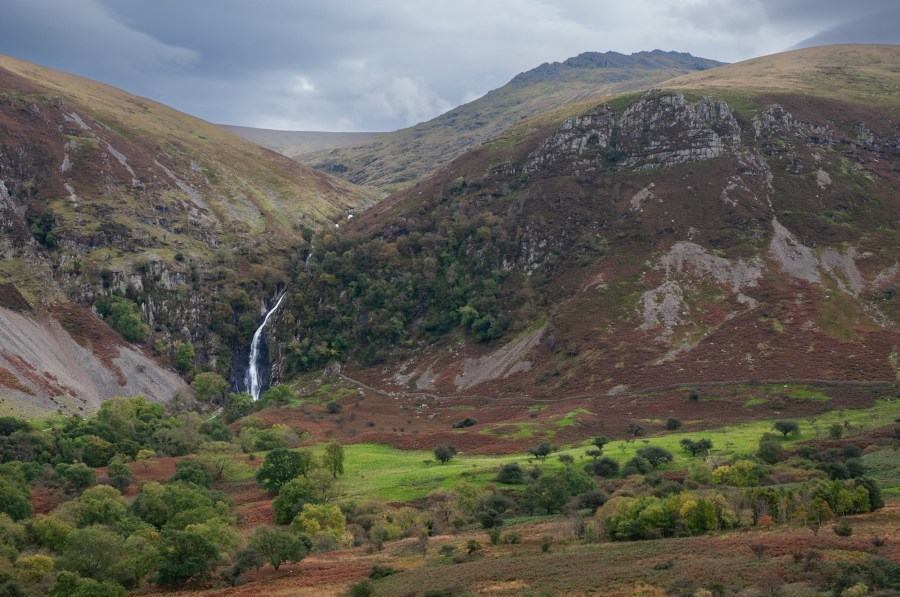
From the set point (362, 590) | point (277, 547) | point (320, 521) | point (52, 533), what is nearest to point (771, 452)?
point (320, 521)

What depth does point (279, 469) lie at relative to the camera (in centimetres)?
8512

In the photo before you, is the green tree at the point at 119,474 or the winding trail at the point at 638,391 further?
the winding trail at the point at 638,391

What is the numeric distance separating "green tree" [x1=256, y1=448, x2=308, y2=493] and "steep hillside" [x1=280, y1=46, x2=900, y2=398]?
49468 millimetres

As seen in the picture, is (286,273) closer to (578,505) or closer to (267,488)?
(267,488)

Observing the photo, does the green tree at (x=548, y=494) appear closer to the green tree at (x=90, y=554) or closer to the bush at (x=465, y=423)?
the green tree at (x=90, y=554)

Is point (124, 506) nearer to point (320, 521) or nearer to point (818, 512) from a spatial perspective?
point (320, 521)

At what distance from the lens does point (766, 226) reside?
143 meters

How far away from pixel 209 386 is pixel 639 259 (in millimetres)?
84392

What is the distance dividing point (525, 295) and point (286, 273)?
64337mm

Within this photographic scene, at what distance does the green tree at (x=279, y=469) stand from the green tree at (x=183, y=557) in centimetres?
2610

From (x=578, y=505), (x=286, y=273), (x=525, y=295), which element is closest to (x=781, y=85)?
(x=525, y=295)

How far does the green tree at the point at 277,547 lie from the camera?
5878 cm

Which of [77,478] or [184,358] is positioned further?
[184,358]

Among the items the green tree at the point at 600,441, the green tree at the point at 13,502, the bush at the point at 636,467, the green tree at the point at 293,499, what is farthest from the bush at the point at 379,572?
the green tree at the point at 600,441
